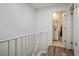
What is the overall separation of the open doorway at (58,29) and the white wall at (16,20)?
34cm

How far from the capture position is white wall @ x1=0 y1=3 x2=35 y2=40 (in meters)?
1.31

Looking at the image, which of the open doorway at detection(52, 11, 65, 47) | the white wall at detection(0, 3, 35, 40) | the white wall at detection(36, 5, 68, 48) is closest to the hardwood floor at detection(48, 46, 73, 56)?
the open doorway at detection(52, 11, 65, 47)

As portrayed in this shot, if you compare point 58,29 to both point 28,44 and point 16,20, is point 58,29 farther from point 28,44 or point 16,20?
point 16,20

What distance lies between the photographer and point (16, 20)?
143 centimetres

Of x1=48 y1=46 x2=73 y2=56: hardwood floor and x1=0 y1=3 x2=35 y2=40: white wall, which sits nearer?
x1=0 y1=3 x2=35 y2=40: white wall

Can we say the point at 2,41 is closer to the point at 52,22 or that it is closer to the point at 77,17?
the point at 52,22

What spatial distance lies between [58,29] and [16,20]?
0.67 m

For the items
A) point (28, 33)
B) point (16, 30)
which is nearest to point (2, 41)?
point (16, 30)

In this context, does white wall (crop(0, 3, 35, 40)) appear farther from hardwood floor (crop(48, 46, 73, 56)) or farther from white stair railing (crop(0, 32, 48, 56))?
hardwood floor (crop(48, 46, 73, 56))

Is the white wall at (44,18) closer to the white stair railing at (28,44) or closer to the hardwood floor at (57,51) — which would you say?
the white stair railing at (28,44)

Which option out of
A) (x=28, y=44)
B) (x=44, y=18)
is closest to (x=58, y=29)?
(x=44, y=18)

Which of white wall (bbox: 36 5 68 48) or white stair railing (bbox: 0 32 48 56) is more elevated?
white wall (bbox: 36 5 68 48)

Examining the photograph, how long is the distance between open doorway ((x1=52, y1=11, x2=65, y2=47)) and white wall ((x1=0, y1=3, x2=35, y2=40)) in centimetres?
34

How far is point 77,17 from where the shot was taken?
1.51 meters
